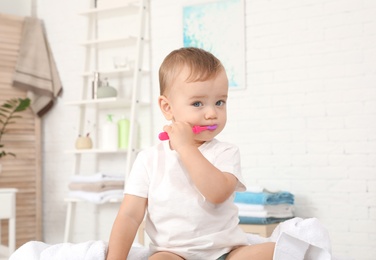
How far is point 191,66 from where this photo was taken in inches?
63.4

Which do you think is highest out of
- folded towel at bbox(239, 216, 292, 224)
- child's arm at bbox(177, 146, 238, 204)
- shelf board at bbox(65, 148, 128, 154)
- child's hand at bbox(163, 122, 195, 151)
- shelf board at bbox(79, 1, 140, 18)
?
shelf board at bbox(79, 1, 140, 18)

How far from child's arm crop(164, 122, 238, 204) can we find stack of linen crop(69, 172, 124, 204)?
9.13 feet

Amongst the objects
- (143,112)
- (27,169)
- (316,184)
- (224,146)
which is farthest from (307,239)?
(27,169)

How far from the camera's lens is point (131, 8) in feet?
15.0

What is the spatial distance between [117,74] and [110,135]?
0.47 m

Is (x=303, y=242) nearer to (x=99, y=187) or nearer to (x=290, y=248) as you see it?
(x=290, y=248)

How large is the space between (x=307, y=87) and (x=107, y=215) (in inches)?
70.8

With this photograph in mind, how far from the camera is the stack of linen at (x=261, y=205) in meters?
3.64

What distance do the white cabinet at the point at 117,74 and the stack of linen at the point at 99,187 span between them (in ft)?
0.16

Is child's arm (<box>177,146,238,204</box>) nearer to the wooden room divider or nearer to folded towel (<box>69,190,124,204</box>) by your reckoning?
folded towel (<box>69,190,124,204</box>)

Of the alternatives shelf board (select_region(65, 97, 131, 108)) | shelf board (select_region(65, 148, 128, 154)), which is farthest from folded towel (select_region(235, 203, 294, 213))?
shelf board (select_region(65, 97, 131, 108))

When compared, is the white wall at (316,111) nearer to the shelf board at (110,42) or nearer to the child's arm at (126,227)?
the shelf board at (110,42)

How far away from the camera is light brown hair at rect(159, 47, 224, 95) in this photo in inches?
62.9

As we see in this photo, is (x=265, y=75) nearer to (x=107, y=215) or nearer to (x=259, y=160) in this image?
(x=259, y=160)
